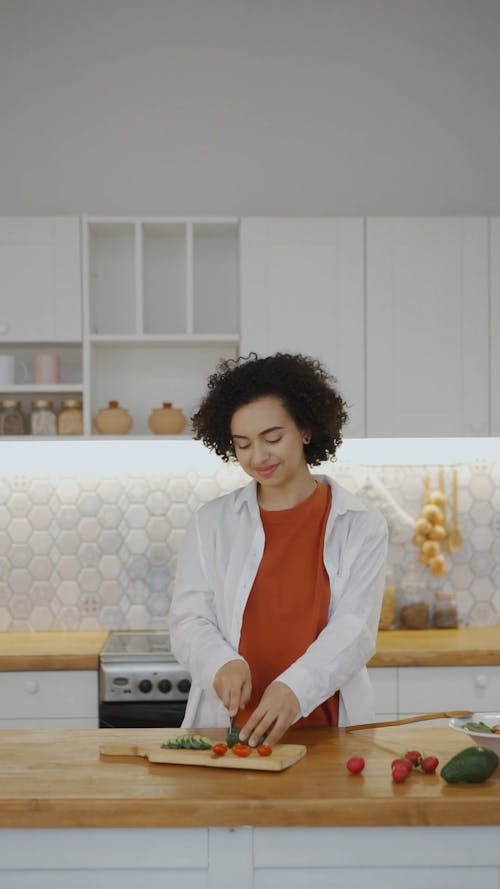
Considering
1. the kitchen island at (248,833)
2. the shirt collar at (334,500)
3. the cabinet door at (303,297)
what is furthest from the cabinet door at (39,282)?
the kitchen island at (248,833)

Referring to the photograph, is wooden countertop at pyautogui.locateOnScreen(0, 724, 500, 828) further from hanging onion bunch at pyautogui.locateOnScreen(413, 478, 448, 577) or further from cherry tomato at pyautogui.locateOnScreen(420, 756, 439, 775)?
hanging onion bunch at pyautogui.locateOnScreen(413, 478, 448, 577)

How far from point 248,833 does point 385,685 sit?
1.77 metres

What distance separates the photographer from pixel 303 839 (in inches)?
68.1

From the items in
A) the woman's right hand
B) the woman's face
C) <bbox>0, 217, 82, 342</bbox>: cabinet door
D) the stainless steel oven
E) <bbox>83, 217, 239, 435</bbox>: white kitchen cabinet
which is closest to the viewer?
the woman's right hand

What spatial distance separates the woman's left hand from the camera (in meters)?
1.99

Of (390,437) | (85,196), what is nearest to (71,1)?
(85,196)

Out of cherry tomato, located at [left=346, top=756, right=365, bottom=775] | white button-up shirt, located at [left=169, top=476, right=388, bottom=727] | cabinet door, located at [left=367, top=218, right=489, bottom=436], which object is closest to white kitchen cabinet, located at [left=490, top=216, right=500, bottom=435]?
cabinet door, located at [left=367, top=218, right=489, bottom=436]

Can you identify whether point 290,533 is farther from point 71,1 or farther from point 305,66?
point 71,1

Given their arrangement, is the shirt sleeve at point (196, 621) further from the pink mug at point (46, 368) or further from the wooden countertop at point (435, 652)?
the pink mug at point (46, 368)

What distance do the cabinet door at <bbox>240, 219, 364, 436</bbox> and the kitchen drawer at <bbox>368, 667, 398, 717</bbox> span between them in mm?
872

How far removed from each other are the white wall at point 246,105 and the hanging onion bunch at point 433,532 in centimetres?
119

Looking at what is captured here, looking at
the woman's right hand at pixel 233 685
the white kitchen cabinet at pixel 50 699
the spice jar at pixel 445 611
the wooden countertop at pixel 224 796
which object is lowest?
the white kitchen cabinet at pixel 50 699

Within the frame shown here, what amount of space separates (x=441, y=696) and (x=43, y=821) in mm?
2019

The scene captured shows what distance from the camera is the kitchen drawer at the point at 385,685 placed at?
11.2ft
